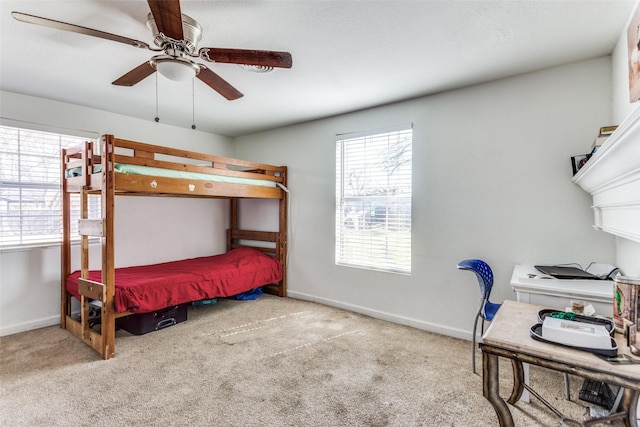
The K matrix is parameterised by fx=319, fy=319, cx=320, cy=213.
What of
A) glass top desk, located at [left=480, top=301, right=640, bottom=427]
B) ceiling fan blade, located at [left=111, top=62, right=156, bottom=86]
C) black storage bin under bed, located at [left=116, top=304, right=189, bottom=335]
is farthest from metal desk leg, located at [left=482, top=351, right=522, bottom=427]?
black storage bin under bed, located at [left=116, top=304, right=189, bottom=335]

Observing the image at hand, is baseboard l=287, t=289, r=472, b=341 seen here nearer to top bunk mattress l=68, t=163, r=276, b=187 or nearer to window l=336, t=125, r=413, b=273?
window l=336, t=125, r=413, b=273

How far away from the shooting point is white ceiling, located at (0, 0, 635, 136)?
175cm

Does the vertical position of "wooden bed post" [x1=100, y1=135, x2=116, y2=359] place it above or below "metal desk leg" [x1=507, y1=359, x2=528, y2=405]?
above

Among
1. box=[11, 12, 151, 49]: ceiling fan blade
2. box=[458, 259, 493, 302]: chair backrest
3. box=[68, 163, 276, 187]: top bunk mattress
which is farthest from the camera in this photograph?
box=[68, 163, 276, 187]: top bunk mattress

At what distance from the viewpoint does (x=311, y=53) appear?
88.5 inches

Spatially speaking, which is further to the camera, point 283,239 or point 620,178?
point 283,239

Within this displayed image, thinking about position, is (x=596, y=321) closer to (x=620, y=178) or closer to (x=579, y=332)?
(x=579, y=332)

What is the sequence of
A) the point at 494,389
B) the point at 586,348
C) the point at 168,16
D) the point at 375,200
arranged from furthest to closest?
the point at 375,200 < the point at 168,16 < the point at 494,389 < the point at 586,348

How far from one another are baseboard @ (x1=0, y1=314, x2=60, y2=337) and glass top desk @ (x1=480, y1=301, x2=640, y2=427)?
3.92 meters

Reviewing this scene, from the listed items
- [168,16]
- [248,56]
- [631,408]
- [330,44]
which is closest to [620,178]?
[631,408]

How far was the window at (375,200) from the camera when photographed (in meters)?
3.28

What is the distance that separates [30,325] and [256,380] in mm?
2559

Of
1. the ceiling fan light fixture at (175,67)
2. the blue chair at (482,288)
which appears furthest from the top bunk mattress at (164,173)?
the blue chair at (482,288)

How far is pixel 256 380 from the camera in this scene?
218 centimetres
